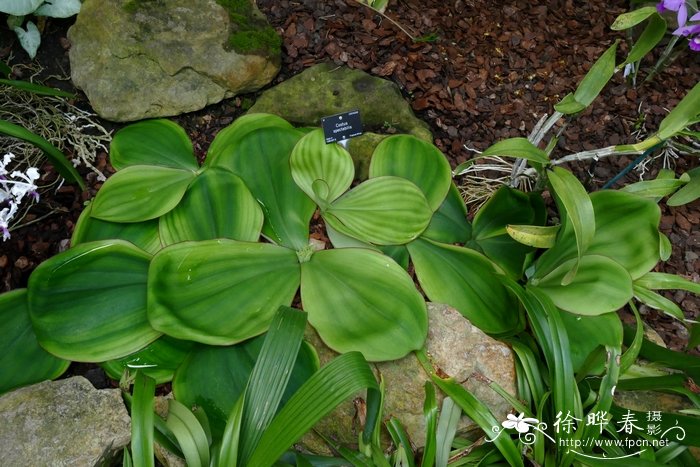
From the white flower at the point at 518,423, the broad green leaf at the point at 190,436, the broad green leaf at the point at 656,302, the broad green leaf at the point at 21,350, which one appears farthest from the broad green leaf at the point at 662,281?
the broad green leaf at the point at 21,350

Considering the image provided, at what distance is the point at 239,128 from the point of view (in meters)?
1.51

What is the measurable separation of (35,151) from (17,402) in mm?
862

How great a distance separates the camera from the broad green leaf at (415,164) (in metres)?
1.45

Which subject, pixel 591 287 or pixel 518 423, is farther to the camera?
pixel 591 287

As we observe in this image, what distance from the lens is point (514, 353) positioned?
4.02 feet

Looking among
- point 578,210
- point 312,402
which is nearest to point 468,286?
point 578,210

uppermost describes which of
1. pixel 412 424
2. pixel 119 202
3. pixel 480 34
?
pixel 480 34

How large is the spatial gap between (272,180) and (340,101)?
46 centimetres

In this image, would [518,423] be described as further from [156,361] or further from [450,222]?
[156,361]

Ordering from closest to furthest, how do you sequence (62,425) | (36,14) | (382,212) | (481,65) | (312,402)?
(312,402), (62,425), (382,212), (36,14), (481,65)

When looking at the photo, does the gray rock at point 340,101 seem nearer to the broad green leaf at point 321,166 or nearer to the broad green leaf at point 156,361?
the broad green leaf at point 321,166

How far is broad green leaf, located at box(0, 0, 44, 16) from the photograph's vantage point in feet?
5.22

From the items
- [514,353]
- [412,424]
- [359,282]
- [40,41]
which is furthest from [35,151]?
[514,353]

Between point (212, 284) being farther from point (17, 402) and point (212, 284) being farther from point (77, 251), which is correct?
point (17, 402)
